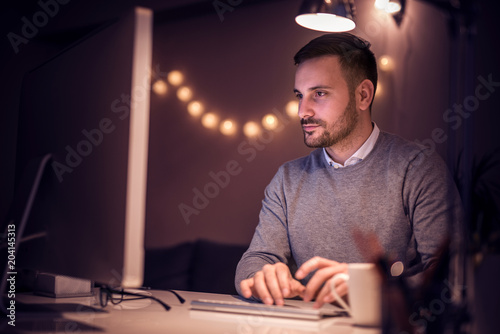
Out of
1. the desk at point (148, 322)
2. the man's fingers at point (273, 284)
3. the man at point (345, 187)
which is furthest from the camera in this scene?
the man at point (345, 187)

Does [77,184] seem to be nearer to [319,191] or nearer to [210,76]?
[319,191]

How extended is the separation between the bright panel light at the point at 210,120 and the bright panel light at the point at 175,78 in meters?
0.30

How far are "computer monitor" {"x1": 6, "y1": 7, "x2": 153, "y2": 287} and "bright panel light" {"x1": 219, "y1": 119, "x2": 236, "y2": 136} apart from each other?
5.40 ft

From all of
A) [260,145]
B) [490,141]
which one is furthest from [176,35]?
[490,141]

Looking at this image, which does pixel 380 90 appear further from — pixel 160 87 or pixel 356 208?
pixel 160 87

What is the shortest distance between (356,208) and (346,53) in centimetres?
71

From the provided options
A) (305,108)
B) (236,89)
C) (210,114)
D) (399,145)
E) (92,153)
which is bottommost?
(92,153)

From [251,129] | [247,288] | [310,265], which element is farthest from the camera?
[251,129]

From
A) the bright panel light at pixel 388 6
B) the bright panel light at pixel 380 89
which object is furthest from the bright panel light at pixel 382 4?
the bright panel light at pixel 380 89

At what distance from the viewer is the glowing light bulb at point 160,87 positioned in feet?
9.98

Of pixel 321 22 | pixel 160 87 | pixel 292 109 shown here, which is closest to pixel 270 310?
pixel 321 22

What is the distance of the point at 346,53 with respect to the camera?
6.90 feet

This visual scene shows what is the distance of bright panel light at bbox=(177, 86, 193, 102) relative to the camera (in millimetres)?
2971

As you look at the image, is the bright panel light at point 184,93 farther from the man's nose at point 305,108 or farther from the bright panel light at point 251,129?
the man's nose at point 305,108
